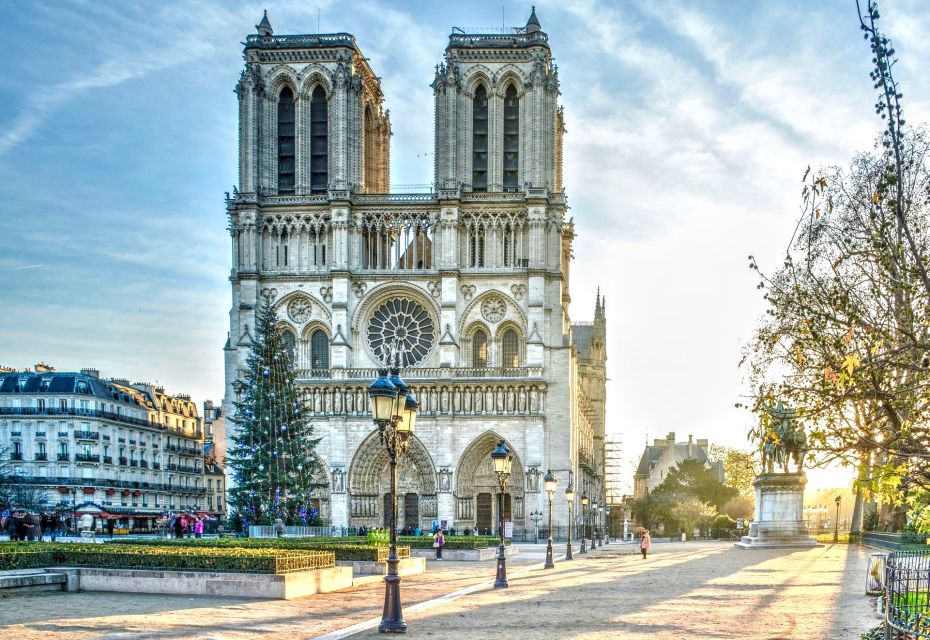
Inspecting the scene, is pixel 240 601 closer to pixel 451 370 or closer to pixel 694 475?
pixel 451 370

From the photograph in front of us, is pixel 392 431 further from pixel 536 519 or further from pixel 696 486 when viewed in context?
A: pixel 696 486

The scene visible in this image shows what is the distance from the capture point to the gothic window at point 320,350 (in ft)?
224

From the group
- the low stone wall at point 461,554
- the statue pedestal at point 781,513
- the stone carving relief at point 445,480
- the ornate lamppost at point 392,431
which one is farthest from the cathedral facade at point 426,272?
the ornate lamppost at point 392,431

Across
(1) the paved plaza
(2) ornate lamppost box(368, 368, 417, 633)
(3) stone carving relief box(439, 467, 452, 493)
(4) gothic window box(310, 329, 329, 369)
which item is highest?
(4) gothic window box(310, 329, 329, 369)

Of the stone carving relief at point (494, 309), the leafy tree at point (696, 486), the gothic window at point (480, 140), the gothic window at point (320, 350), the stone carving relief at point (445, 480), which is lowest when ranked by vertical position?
the leafy tree at point (696, 486)

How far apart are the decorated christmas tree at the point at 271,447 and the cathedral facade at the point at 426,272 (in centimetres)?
1568

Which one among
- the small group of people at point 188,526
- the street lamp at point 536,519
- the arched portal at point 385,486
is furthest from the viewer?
the arched portal at point 385,486

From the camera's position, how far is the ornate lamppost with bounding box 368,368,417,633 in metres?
16.5

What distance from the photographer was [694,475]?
90625 millimetres

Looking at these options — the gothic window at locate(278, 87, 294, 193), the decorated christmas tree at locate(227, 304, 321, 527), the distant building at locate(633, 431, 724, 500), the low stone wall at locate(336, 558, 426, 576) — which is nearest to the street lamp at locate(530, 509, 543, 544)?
the decorated christmas tree at locate(227, 304, 321, 527)

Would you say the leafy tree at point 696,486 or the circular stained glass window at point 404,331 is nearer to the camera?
the circular stained glass window at point 404,331

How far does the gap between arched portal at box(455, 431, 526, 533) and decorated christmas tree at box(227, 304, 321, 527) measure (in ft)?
52.2

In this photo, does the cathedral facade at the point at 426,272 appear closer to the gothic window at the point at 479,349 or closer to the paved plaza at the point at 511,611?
the gothic window at the point at 479,349

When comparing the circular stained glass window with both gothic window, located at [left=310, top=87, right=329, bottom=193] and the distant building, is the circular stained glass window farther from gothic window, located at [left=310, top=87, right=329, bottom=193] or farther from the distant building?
the distant building
